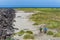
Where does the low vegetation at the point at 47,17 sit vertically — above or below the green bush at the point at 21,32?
above

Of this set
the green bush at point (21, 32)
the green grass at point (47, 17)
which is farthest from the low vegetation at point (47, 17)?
the green bush at point (21, 32)

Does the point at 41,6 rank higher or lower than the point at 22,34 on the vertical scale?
higher

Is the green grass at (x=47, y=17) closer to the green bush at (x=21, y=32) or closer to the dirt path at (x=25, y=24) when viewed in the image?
the dirt path at (x=25, y=24)

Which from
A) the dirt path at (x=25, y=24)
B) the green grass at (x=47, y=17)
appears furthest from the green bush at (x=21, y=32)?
the green grass at (x=47, y=17)

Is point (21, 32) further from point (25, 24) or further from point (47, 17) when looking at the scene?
point (47, 17)

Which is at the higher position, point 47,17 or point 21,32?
point 47,17

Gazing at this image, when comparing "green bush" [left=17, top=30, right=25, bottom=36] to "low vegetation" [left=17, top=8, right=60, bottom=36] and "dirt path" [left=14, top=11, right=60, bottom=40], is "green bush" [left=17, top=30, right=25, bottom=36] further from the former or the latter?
"low vegetation" [left=17, top=8, right=60, bottom=36]

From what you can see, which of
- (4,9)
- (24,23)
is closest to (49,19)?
(24,23)

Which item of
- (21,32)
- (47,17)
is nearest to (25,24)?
(21,32)

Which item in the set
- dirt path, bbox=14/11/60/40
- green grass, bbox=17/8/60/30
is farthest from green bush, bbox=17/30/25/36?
green grass, bbox=17/8/60/30

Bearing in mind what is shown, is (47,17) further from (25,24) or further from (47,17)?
(25,24)

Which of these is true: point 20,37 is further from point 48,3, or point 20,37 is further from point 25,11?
point 48,3
